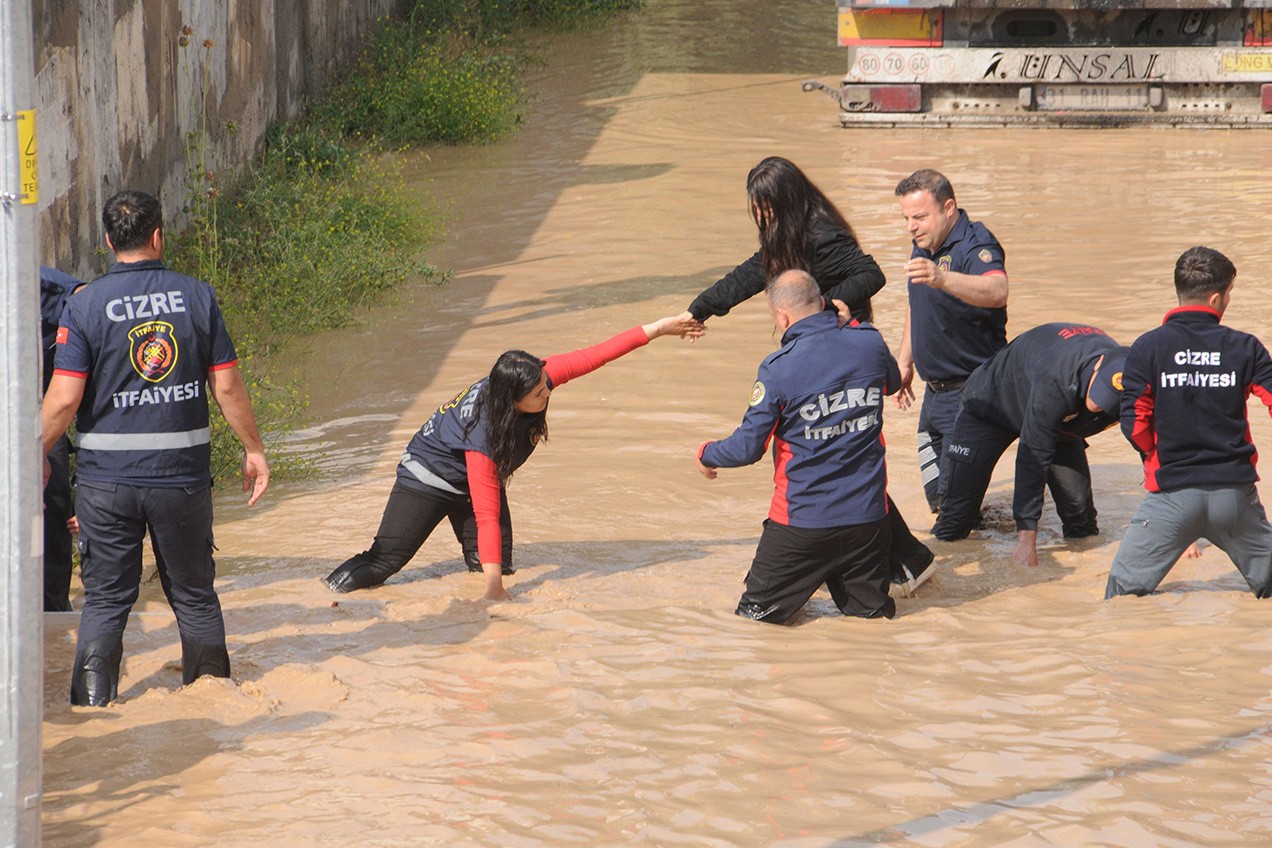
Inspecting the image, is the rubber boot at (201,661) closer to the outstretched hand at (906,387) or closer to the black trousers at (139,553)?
the black trousers at (139,553)

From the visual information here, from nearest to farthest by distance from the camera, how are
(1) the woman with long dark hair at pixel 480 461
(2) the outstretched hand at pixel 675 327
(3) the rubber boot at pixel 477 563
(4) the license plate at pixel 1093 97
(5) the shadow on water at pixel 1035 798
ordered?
(5) the shadow on water at pixel 1035 798, (1) the woman with long dark hair at pixel 480 461, (2) the outstretched hand at pixel 675 327, (3) the rubber boot at pixel 477 563, (4) the license plate at pixel 1093 97

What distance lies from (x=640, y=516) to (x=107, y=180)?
12.9ft

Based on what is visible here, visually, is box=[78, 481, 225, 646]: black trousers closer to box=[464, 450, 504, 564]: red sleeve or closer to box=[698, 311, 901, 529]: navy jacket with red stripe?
box=[464, 450, 504, 564]: red sleeve

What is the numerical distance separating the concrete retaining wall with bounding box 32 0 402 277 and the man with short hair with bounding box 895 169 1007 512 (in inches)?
154

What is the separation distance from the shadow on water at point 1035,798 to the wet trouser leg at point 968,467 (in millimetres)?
2151

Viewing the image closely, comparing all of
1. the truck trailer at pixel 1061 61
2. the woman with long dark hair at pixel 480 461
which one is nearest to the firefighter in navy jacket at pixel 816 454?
the woman with long dark hair at pixel 480 461

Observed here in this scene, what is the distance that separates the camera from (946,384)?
6938mm

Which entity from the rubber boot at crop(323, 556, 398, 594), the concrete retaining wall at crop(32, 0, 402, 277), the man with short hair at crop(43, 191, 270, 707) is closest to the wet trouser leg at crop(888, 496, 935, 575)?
the rubber boot at crop(323, 556, 398, 594)

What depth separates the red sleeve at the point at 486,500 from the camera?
19.2 feet

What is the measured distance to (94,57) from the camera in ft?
28.4

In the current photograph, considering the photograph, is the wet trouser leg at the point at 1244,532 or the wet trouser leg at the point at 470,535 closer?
the wet trouser leg at the point at 1244,532

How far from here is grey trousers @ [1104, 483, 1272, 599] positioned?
5617 millimetres

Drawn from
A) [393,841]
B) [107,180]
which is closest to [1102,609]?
[393,841]

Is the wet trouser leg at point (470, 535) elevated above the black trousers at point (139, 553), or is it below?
below
